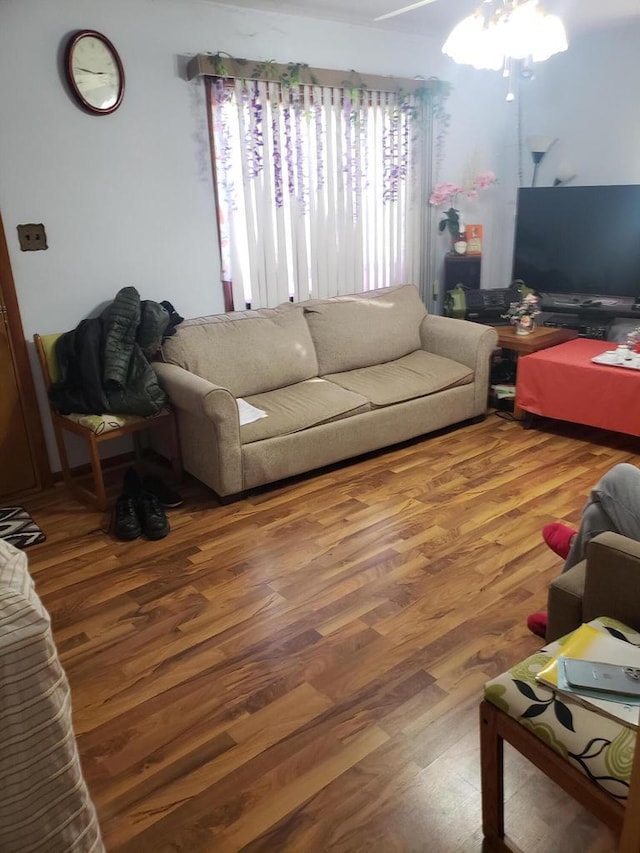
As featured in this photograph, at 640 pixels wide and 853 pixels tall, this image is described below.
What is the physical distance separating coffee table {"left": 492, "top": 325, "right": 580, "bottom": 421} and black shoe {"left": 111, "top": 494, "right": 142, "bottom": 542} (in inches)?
94.7

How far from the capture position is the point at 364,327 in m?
4.05

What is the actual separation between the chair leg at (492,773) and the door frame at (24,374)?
2.70 meters

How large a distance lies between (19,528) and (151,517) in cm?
63

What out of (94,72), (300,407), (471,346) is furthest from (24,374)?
(471,346)

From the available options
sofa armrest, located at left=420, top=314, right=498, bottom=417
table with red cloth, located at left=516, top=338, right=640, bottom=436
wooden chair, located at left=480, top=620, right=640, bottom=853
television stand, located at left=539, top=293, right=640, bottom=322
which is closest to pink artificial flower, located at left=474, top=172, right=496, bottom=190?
television stand, located at left=539, top=293, right=640, bottom=322

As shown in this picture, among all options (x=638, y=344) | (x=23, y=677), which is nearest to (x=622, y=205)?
(x=638, y=344)

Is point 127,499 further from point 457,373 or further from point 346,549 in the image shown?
point 457,373

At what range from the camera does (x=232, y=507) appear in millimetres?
3199

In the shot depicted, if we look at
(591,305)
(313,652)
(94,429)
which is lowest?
(313,652)

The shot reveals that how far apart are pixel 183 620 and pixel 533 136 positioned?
4.42m

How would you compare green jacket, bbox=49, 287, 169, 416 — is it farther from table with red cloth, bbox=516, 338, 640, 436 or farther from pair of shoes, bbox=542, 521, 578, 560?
table with red cloth, bbox=516, 338, 640, 436

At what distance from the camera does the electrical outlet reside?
312cm

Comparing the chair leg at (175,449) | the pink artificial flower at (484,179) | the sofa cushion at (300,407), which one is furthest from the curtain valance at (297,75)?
the chair leg at (175,449)

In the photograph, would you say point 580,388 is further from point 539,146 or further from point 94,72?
Answer: point 94,72
